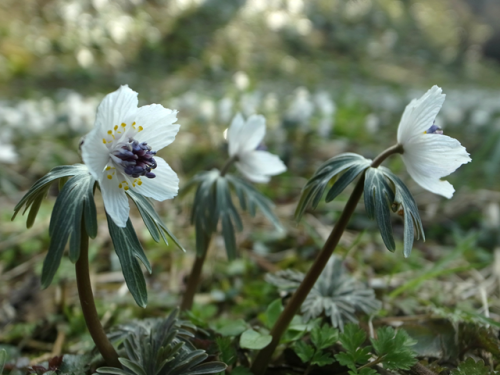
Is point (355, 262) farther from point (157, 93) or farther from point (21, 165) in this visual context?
point (157, 93)

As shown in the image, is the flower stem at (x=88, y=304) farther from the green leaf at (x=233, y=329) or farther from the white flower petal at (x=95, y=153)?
the green leaf at (x=233, y=329)

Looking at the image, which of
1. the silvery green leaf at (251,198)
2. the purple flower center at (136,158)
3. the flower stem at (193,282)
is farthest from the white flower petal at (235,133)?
A: the purple flower center at (136,158)

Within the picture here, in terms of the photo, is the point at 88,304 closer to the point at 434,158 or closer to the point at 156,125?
the point at 156,125

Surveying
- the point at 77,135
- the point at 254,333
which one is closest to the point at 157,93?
the point at 77,135

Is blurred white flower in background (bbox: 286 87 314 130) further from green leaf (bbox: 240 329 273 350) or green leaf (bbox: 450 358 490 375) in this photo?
green leaf (bbox: 450 358 490 375)

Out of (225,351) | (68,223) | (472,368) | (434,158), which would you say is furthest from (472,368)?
(68,223)

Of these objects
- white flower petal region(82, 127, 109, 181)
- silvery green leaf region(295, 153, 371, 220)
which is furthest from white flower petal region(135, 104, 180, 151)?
silvery green leaf region(295, 153, 371, 220)
